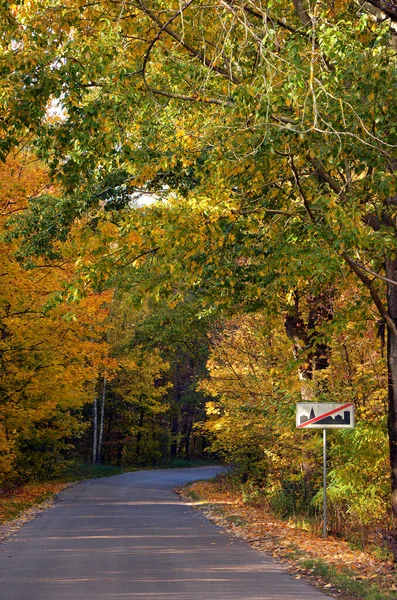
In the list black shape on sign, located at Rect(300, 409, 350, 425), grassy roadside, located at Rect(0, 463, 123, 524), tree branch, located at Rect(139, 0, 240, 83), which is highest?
tree branch, located at Rect(139, 0, 240, 83)

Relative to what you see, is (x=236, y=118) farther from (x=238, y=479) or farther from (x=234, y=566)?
(x=238, y=479)

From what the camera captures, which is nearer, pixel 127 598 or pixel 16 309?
pixel 127 598

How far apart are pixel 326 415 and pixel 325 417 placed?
0.04m

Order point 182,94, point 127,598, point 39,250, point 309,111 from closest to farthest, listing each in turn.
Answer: point 127,598 → point 309,111 → point 182,94 → point 39,250

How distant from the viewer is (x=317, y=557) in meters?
12.8

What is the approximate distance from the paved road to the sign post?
7.77 feet

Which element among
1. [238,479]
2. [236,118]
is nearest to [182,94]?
[236,118]

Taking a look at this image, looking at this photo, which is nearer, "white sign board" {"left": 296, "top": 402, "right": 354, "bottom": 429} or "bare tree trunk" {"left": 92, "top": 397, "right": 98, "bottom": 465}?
"white sign board" {"left": 296, "top": 402, "right": 354, "bottom": 429}

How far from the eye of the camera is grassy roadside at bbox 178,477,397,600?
10203 mm

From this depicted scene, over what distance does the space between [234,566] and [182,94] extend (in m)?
7.22

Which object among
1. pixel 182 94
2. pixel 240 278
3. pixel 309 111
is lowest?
pixel 240 278

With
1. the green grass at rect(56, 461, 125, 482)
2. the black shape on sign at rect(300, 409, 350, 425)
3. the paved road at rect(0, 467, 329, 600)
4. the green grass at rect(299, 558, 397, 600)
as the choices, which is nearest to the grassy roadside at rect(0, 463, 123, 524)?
the green grass at rect(56, 461, 125, 482)

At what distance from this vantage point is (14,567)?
11.9 m

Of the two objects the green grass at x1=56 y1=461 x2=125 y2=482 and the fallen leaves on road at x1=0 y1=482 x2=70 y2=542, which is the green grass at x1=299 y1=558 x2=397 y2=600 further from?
the green grass at x1=56 y1=461 x2=125 y2=482
